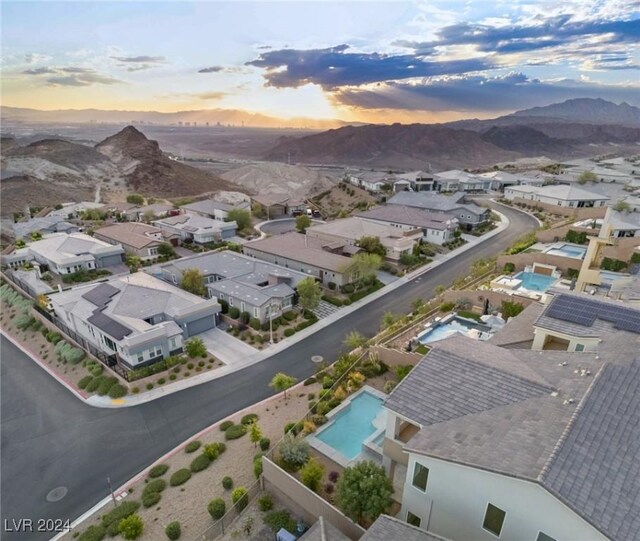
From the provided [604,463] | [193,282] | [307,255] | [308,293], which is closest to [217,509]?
[604,463]

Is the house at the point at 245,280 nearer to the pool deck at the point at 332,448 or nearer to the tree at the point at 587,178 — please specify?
the pool deck at the point at 332,448

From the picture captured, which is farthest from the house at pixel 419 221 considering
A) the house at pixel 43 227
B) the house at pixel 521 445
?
the house at pixel 43 227

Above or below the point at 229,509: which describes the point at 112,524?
below

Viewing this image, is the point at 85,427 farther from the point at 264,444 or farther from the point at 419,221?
the point at 419,221

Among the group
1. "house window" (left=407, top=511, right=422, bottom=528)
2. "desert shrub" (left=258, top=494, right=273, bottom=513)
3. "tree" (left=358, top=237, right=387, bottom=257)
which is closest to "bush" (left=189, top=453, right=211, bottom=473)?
"desert shrub" (left=258, top=494, right=273, bottom=513)

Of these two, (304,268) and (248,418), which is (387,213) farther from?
(248,418)

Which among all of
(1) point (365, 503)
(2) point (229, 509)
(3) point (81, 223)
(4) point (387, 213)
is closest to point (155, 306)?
(2) point (229, 509)
